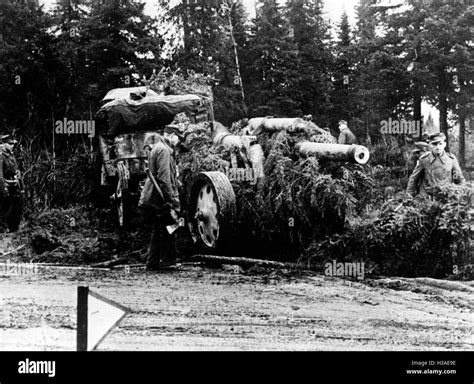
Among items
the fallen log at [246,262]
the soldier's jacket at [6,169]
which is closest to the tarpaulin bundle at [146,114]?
the soldier's jacket at [6,169]

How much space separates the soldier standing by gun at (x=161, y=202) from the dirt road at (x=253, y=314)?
0.86 m

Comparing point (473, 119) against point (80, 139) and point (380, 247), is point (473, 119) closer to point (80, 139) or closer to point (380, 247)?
point (380, 247)

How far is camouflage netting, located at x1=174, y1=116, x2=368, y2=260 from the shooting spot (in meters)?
7.40

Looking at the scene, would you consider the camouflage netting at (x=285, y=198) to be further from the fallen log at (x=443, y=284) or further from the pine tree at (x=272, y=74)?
the pine tree at (x=272, y=74)

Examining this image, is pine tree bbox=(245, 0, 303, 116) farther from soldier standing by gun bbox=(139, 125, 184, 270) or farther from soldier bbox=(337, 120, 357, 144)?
soldier standing by gun bbox=(139, 125, 184, 270)

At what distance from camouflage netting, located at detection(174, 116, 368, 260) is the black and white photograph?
0.02 meters

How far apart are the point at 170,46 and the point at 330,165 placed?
8.06ft

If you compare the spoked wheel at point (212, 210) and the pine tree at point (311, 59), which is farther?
the pine tree at point (311, 59)

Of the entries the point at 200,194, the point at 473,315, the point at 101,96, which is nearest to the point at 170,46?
the point at 101,96

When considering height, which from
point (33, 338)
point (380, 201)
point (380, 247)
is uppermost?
point (380, 201)

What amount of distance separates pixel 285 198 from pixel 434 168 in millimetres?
2104

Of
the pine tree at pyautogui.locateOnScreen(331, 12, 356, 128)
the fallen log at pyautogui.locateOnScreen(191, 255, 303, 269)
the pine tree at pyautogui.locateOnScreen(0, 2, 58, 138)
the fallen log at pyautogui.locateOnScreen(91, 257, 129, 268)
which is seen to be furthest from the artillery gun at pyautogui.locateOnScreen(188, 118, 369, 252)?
the pine tree at pyautogui.locateOnScreen(0, 2, 58, 138)

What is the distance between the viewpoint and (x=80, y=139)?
8336 millimetres

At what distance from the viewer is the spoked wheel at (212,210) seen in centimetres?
771
